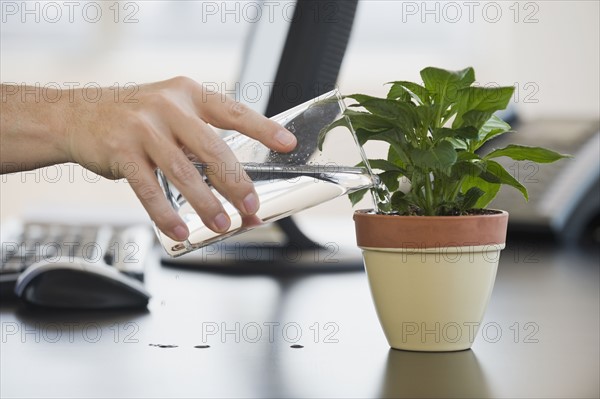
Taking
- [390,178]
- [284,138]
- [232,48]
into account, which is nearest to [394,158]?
[390,178]

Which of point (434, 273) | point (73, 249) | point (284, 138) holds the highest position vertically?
point (284, 138)

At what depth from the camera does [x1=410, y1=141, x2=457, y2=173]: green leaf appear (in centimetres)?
63

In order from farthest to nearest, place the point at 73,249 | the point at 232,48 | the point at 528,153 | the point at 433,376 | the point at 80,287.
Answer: the point at 232,48 < the point at 73,249 < the point at 80,287 < the point at 528,153 < the point at 433,376

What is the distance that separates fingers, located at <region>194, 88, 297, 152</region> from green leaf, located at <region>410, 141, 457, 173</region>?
0.10 metres

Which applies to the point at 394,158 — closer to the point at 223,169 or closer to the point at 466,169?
the point at 466,169

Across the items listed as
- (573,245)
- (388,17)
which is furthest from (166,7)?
(573,245)

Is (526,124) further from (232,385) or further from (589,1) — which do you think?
(589,1)

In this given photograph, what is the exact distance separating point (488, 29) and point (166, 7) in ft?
4.92

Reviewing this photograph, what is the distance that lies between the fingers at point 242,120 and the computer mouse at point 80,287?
26 centimetres

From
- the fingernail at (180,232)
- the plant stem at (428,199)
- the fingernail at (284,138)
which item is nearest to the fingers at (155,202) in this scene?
the fingernail at (180,232)

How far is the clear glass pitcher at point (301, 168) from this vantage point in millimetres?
646

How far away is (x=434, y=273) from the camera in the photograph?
2.19ft

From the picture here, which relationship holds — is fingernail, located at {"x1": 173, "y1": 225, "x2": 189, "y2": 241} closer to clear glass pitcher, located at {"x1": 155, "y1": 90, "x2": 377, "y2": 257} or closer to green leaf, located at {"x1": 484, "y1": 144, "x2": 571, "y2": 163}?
clear glass pitcher, located at {"x1": 155, "y1": 90, "x2": 377, "y2": 257}

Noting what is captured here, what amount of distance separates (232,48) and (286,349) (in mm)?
3164
